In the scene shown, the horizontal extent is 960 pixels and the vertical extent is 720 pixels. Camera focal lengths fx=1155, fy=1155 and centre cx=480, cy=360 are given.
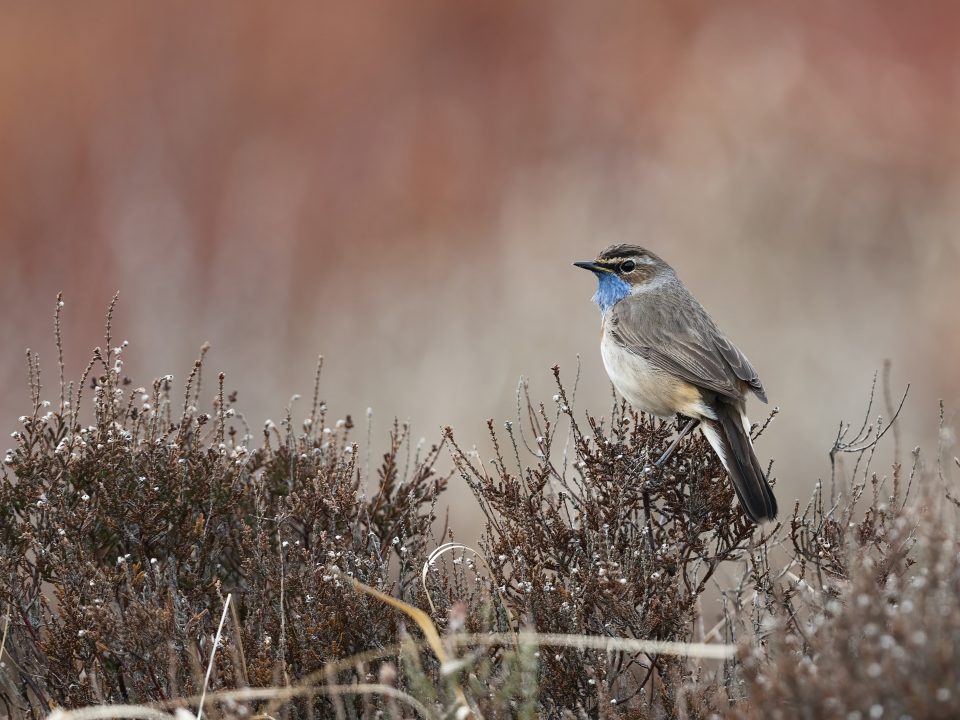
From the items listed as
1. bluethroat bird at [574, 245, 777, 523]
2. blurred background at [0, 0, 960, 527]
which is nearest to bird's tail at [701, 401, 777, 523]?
bluethroat bird at [574, 245, 777, 523]

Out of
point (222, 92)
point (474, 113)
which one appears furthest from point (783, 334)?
point (222, 92)

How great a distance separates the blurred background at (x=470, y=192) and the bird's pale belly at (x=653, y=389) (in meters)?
5.52

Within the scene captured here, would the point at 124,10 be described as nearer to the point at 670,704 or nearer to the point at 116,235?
the point at 116,235

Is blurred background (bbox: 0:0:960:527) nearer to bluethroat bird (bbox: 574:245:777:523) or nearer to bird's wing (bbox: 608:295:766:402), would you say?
bluethroat bird (bbox: 574:245:777:523)

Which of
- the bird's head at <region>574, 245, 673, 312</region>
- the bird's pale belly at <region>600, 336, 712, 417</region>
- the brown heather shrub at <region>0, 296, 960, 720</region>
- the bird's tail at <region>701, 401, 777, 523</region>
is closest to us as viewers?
the brown heather shrub at <region>0, 296, 960, 720</region>

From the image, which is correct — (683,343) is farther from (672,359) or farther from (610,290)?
(610,290)

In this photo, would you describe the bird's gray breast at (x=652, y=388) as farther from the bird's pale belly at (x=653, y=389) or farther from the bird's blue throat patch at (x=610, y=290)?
the bird's blue throat patch at (x=610, y=290)

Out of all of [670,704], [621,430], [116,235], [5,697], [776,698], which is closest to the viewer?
[776,698]

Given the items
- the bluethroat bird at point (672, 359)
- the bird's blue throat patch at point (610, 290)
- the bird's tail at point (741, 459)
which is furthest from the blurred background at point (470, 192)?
the bird's tail at point (741, 459)

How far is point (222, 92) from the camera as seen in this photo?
1372cm

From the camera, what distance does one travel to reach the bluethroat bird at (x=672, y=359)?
5.29 metres

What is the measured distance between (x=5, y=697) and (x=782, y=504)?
8.77 metres

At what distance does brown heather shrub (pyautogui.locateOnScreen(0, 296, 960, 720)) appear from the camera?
4.09m

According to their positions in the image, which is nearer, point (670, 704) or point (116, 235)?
point (670, 704)
